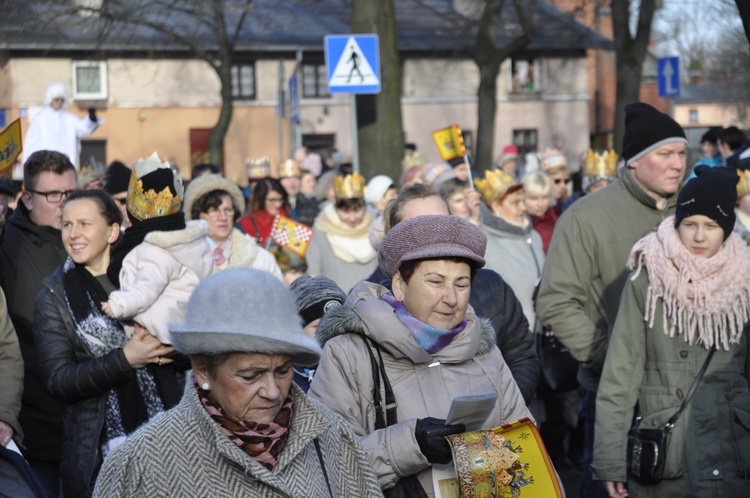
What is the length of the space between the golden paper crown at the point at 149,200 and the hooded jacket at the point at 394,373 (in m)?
1.81

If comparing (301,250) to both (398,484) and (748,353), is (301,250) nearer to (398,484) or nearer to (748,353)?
(748,353)

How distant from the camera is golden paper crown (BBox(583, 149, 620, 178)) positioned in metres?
13.6

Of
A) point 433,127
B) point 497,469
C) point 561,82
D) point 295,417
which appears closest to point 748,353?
point 497,469

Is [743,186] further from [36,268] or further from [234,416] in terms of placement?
[234,416]

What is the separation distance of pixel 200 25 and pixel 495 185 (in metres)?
27.0

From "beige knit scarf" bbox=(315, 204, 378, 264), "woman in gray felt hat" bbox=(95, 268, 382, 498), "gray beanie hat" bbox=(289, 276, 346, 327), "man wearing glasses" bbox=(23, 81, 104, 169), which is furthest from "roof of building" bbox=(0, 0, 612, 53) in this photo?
"woman in gray felt hat" bbox=(95, 268, 382, 498)

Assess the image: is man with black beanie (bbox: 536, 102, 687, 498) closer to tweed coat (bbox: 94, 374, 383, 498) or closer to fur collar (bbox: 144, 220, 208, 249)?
fur collar (bbox: 144, 220, 208, 249)

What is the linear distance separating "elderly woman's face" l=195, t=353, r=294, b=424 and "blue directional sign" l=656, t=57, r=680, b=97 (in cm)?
1859

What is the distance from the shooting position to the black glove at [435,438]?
4.05 meters

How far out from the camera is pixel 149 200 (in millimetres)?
6016

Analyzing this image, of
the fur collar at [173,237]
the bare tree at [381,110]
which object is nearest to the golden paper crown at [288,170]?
the bare tree at [381,110]

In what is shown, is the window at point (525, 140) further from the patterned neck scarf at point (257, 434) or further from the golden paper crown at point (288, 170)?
the patterned neck scarf at point (257, 434)

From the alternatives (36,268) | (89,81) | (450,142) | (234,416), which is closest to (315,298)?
(36,268)

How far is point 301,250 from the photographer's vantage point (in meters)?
9.81
